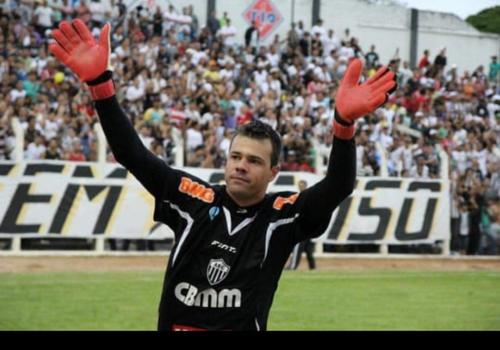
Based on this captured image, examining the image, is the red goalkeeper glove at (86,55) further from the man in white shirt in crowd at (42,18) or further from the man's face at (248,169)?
the man in white shirt in crowd at (42,18)

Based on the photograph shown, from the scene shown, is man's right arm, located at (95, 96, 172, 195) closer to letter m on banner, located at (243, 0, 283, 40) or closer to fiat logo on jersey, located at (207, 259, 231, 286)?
fiat logo on jersey, located at (207, 259, 231, 286)

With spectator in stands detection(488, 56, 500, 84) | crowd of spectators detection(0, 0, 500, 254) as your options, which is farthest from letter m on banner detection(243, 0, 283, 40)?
spectator in stands detection(488, 56, 500, 84)

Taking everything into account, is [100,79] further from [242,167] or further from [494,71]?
[494,71]

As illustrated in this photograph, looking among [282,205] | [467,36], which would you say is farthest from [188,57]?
[282,205]

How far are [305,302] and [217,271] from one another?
967 centimetres

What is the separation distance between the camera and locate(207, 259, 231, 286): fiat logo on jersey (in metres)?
4.45

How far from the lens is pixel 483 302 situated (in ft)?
48.9

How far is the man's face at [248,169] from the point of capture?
4531 millimetres

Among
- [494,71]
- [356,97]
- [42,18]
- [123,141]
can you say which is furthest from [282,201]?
[494,71]

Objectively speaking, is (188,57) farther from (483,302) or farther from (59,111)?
(483,302)

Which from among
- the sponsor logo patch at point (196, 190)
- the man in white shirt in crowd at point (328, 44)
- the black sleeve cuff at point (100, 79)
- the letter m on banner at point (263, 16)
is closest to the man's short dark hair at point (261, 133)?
the sponsor logo patch at point (196, 190)

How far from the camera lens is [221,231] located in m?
4.53

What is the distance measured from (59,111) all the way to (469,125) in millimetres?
12529

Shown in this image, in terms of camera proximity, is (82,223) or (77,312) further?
(82,223)
